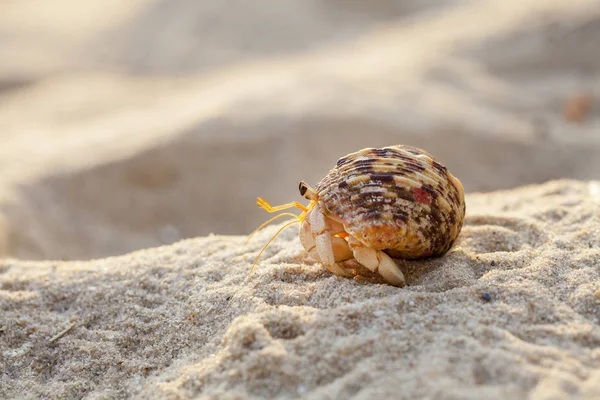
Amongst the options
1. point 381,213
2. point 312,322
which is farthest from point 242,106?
point 312,322

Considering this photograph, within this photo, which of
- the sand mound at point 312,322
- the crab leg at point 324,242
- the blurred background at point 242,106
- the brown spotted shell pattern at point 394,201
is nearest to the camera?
the sand mound at point 312,322

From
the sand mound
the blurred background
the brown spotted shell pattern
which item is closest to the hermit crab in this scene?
the brown spotted shell pattern

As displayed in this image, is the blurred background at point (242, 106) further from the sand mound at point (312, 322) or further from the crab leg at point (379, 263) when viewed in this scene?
the crab leg at point (379, 263)

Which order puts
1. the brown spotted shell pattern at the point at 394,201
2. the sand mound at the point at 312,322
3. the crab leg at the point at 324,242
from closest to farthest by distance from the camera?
the sand mound at the point at 312,322 < the brown spotted shell pattern at the point at 394,201 < the crab leg at the point at 324,242

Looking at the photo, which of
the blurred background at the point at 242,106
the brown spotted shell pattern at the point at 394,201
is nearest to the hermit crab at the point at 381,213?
the brown spotted shell pattern at the point at 394,201

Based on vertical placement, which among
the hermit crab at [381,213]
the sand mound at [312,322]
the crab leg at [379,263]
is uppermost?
the hermit crab at [381,213]

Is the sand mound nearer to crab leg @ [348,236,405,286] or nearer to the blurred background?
crab leg @ [348,236,405,286]

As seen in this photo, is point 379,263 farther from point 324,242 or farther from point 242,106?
point 242,106

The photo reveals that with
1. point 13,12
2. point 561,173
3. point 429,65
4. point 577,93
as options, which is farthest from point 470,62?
point 13,12
